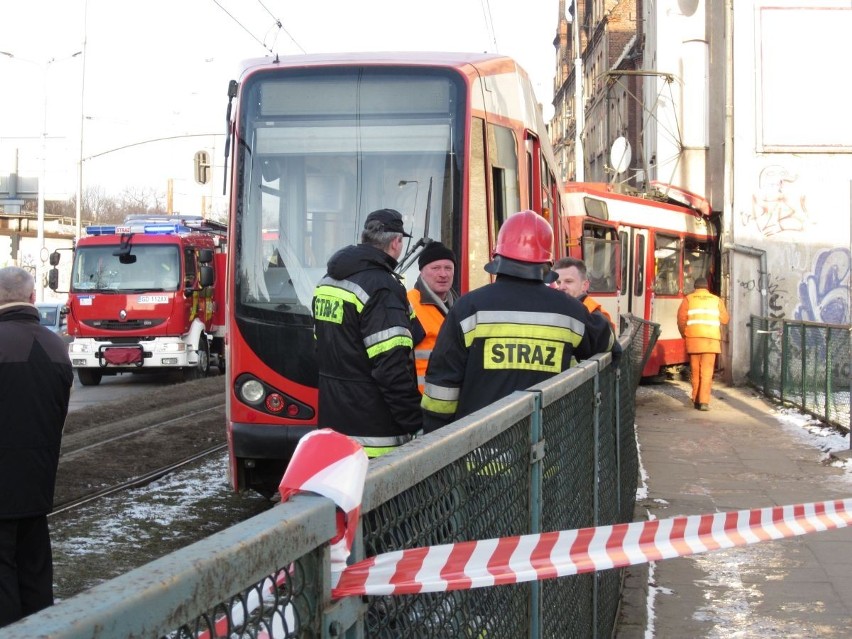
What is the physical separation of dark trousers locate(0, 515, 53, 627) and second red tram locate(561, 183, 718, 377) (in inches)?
461

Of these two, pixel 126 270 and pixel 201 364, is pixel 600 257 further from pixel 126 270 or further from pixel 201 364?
pixel 126 270

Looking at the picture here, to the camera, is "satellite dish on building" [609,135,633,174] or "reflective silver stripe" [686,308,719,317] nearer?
"reflective silver stripe" [686,308,719,317]

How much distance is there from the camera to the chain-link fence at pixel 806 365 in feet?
45.1

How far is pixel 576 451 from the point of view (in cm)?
436

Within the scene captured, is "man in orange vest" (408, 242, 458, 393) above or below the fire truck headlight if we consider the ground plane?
above

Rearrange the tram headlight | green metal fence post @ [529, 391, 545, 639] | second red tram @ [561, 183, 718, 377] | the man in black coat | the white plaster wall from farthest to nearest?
the white plaster wall, second red tram @ [561, 183, 718, 377], the tram headlight, the man in black coat, green metal fence post @ [529, 391, 545, 639]

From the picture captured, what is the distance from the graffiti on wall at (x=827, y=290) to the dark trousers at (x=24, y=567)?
56.6 ft

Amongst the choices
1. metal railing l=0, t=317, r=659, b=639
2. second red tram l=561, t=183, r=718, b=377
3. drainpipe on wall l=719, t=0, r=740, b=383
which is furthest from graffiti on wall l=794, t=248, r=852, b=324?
metal railing l=0, t=317, r=659, b=639

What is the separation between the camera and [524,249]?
4809 mm

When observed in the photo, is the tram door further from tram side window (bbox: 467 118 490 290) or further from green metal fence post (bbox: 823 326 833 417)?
tram side window (bbox: 467 118 490 290)

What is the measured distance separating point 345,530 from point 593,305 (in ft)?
23.5

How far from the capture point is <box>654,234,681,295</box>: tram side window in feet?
64.5

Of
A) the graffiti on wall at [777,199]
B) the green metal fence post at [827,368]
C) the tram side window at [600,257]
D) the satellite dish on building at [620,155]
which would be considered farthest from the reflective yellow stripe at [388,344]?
the satellite dish on building at [620,155]

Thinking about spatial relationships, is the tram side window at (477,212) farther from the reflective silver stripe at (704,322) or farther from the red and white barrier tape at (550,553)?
the reflective silver stripe at (704,322)
